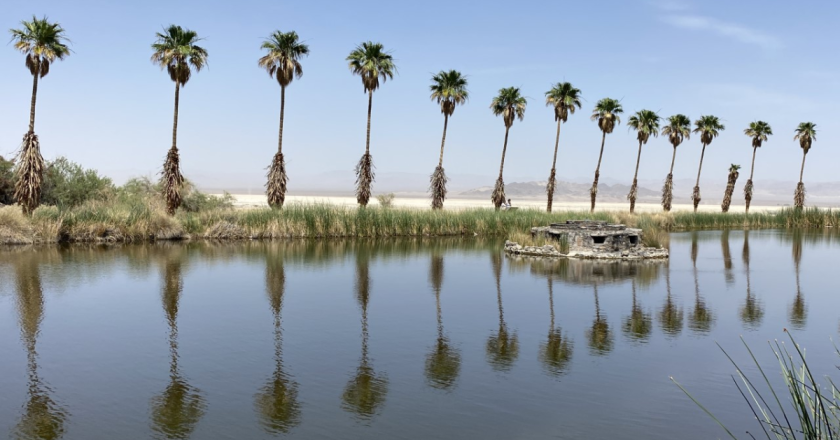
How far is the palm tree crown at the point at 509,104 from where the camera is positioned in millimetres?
52094

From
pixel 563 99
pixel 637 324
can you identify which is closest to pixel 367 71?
pixel 563 99

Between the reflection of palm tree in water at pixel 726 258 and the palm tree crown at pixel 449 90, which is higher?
the palm tree crown at pixel 449 90

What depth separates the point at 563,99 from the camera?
53.9 m

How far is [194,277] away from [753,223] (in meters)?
54.0

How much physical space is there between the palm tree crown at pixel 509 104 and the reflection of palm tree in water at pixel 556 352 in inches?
1615

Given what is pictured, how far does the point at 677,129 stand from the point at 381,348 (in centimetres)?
6369

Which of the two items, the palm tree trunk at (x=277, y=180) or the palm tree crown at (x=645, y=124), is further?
the palm tree crown at (x=645, y=124)

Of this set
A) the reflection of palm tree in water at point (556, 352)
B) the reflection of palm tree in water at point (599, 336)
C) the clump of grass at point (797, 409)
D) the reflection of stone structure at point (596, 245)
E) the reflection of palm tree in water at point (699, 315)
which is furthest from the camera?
the reflection of stone structure at point (596, 245)

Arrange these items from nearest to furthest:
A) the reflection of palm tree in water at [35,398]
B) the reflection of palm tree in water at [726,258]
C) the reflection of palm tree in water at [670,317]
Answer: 1. the reflection of palm tree in water at [35,398]
2. the reflection of palm tree in water at [670,317]
3. the reflection of palm tree in water at [726,258]

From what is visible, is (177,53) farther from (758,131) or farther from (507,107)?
(758,131)

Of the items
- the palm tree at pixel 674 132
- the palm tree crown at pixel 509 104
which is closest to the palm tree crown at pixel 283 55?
the palm tree crown at pixel 509 104

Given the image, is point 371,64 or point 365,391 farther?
point 371,64

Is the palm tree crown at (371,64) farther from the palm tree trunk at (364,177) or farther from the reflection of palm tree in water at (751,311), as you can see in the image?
the reflection of palm tree in water at (751,311)

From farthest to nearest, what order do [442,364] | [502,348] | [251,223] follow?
[251,223] → [502,348] → [442,364]
